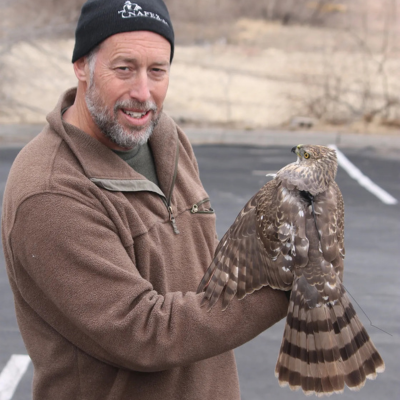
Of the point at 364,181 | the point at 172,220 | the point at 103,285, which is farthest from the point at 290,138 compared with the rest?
the point at 103,285

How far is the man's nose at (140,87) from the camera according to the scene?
2.01 m

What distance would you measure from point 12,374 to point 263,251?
296 cm

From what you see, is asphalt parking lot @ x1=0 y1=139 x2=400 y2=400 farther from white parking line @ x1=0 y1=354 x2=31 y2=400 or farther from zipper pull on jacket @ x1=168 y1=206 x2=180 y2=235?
zipper pull on jacket @ x1=168 y1=206 x2=180 y2=235

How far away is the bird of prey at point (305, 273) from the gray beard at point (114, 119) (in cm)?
46

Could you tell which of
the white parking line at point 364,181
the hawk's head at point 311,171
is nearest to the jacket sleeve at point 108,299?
the hawk's head at point 311,171

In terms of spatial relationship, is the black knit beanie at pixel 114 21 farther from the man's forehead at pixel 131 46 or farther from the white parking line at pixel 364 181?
the white parking line at pixel 364 181

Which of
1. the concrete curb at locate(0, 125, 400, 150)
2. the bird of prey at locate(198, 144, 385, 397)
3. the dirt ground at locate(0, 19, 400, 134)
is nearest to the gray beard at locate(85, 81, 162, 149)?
the bird of prey at locate(198, 144, 385, 397)

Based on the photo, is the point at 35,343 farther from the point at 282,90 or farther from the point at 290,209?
the point at 282,90

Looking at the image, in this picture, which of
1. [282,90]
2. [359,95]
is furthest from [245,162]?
[282,90]

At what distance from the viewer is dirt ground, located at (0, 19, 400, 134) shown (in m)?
15.2

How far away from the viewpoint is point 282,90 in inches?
684

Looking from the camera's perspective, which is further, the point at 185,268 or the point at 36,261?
the point at 185,268

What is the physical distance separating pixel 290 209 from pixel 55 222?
716mm

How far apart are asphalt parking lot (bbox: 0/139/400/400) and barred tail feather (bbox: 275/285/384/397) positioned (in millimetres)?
1845
